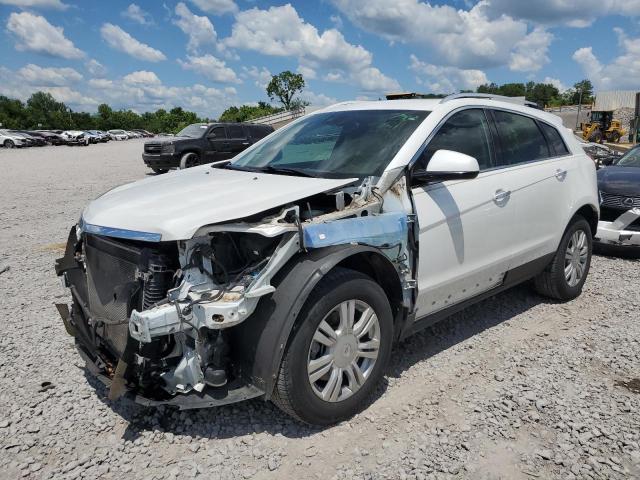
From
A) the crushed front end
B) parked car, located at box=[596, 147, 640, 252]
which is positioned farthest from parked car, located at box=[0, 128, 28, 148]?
the crushed front end

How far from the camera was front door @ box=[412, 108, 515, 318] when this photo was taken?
3186 mm

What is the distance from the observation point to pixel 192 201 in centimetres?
273

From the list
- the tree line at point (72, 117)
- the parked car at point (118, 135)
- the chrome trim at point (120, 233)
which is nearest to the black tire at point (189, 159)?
the chrome trim at point (120, 233)

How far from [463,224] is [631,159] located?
20.0 feet

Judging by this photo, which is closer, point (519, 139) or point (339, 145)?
point (339, 145)

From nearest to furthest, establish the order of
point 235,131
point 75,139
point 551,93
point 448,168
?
1. point 448,168
2. point 235,131
3. point 75,139
4. point 551,93

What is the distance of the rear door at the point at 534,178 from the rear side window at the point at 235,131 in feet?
46.9

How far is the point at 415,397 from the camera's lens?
3.15 meters

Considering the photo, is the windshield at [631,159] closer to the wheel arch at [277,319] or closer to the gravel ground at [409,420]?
the gravel ground at [409,420]

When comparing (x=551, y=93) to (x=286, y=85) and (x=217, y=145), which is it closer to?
(x=286, y=85)

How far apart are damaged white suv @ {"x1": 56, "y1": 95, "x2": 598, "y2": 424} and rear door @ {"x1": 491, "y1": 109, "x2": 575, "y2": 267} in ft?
0.08

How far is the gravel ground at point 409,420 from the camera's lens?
2.54 m

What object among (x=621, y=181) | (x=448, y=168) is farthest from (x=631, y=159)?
(x=448, y=168)

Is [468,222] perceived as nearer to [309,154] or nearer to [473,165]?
[473,165]
